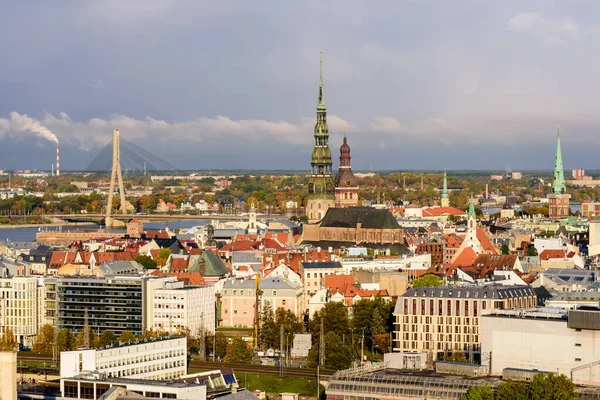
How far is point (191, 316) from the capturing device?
51625 mm

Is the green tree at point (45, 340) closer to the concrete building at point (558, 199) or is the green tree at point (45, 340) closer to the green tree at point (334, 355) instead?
the green tree at point (334, 355)

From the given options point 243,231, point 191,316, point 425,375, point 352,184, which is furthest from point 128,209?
point 425,375

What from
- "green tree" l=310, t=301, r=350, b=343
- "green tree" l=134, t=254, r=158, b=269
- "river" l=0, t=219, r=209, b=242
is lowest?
"green tree" l=310, t=301, r=350, b=343

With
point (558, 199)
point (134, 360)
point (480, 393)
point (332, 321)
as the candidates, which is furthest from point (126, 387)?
point (558, 199)

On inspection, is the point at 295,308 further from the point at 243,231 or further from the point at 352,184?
the point at 243,231

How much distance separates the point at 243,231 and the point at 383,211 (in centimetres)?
1856

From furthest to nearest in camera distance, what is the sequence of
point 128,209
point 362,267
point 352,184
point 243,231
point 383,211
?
1. point 128,209
2. point 243,231
3. point 352,184
4. point 383,211
5. point 362,267

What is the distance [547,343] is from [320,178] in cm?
4414

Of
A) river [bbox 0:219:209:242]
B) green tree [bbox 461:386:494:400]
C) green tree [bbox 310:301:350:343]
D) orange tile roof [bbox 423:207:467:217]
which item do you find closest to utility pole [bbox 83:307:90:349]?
green tree [bbox 310:301:350:343]

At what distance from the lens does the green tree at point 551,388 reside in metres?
32.7

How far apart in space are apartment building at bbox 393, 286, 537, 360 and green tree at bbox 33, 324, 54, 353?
11.7 metres

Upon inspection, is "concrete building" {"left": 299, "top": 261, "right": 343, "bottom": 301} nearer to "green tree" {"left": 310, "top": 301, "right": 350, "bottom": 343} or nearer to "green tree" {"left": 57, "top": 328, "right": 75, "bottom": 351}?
"green tree" {"left": 310, "top": 301, "right": 350, "bottom": 343}

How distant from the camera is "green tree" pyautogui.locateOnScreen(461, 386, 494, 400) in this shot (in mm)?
33469

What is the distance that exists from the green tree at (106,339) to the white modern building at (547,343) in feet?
47.2
